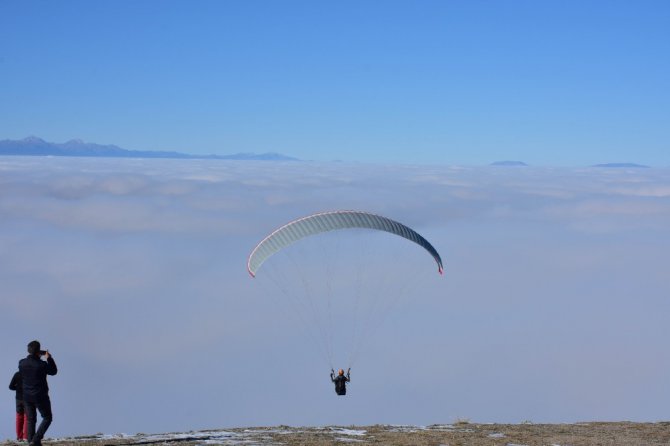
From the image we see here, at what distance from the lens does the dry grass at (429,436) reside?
15789 mm

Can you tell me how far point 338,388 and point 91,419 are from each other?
624ft

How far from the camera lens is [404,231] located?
22750 millimetres

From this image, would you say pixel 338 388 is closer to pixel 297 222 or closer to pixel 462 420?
pixel 462 420

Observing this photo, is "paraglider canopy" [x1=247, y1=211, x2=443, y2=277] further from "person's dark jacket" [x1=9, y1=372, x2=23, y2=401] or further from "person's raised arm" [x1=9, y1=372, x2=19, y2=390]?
"person's raised arm" [x1=9, y1=372, x2=19, y2=390]

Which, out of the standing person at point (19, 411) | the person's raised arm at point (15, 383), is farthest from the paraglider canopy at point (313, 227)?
the person's raised arm at point (15, 383)

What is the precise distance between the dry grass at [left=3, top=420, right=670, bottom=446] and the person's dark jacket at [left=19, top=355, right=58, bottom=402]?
83.9 inches

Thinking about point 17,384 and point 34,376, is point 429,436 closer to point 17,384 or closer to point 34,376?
point 34,376

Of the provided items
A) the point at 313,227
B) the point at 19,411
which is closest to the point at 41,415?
the point at 19,411

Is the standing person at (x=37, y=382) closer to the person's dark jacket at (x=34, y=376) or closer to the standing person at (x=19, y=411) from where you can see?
the person's dark jacket at (x=34, y=376)

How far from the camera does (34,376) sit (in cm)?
1318

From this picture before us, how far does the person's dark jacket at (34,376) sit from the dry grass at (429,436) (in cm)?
213

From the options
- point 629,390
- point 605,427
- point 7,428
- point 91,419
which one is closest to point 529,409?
point 629,390

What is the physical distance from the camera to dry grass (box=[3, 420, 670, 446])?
15789 millimetres

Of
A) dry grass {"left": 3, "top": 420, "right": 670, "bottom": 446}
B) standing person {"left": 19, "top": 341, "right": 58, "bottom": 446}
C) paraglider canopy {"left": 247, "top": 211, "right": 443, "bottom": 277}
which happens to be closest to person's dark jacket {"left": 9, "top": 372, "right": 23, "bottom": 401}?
standing person {"left": 19, "top": 341, "right": 58, "bottom": 446}
